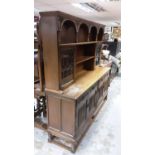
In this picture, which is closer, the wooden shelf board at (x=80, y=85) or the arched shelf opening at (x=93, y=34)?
the wooden shelf board at (x=80, y=85)

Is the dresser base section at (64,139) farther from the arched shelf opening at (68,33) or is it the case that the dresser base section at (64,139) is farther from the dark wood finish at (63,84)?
the arched shelf opening at (68,33)

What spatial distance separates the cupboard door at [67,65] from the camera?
2301 mm

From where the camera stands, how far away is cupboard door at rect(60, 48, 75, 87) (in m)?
2.30

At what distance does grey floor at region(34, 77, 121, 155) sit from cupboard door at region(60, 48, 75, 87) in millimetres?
1021

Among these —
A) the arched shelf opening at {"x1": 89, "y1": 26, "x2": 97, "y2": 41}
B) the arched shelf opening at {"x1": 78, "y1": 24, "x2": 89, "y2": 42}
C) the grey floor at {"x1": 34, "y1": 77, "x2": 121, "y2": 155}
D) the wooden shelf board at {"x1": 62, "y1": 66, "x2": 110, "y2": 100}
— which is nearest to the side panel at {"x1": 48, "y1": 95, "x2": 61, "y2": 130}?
the wooden shelf board at {"x1": 62, "y1": 66, "x2": 110, "y2": 100}

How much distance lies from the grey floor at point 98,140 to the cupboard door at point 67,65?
40.2 inches

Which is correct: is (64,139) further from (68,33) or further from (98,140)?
(68,33)

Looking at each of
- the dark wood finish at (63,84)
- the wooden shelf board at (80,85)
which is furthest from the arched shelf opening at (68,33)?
the wooden shelf board at (80,85)

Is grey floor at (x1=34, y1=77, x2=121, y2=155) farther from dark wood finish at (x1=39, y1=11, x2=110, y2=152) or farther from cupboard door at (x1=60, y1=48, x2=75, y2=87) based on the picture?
cupboard door at (x1=60, y1=48, x2=75, y2=87)
